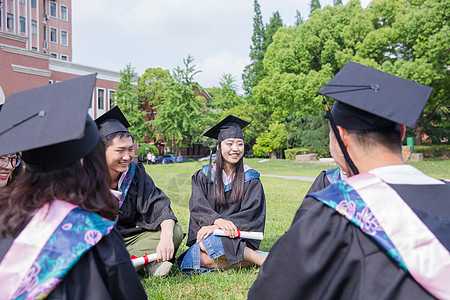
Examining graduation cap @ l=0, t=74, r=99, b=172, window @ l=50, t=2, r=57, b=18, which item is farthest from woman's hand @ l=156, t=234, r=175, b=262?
window @ l=50, t=2, r=57, b=18

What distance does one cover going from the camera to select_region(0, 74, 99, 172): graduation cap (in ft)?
4.20

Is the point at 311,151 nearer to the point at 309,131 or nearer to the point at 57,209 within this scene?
the point at 309,131

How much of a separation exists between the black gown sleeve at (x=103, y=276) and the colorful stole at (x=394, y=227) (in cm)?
91

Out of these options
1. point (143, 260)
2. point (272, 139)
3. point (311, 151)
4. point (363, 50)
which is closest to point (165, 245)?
Result: point (143, 260)

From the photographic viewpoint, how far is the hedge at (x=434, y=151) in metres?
19.9

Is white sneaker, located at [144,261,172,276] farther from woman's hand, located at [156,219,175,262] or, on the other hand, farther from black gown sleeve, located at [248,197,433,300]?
black gown sleeve, located at [248,197,433,300]

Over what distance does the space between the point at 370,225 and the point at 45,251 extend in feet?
4.20

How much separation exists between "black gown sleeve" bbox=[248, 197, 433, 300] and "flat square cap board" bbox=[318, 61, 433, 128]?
0.50 meters

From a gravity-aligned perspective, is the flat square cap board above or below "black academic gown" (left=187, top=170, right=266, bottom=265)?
above

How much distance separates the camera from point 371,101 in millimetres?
1562

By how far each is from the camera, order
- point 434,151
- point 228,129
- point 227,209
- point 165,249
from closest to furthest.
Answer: point 165,249
point 227,209
point 228,129
point 434,151

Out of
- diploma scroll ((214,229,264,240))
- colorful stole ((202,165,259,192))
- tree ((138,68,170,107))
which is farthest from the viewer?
tree ((138,68,170,107))

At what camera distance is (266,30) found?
40469 mm

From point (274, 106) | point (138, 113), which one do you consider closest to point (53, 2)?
point (138, 113)
